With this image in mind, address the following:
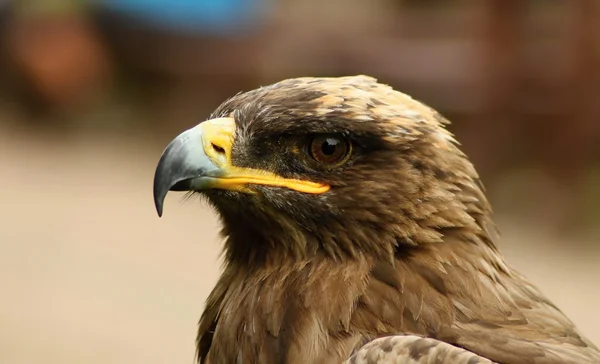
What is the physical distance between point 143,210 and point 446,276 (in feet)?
23.3

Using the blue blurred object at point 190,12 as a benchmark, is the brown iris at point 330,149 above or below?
below

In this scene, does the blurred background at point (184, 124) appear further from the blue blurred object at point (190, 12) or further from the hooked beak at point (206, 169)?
the hooked beak at point (206, 169)

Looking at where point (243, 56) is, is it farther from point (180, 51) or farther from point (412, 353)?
point (412, 353)

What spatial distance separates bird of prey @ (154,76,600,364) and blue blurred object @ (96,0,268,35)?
9.83m

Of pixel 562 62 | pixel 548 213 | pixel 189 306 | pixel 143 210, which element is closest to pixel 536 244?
pixel 548 213

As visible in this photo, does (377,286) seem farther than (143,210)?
No

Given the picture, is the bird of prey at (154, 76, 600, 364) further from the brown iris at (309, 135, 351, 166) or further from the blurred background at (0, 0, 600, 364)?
the blurred background at (0, 0, 600, 364)

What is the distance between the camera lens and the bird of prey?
2373mm

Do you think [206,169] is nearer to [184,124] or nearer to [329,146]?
[329,146]

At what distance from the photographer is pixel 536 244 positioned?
27.1ft

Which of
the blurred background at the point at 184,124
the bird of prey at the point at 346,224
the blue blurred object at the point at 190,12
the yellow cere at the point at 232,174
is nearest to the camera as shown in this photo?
the bird of prey at the point at 346,224

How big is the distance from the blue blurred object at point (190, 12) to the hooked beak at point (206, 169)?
9.82 metres

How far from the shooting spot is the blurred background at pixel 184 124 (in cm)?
730

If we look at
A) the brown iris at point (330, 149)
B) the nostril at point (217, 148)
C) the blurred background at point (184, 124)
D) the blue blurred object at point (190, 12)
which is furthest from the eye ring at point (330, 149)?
the blue blurred object at point (190, 12)
